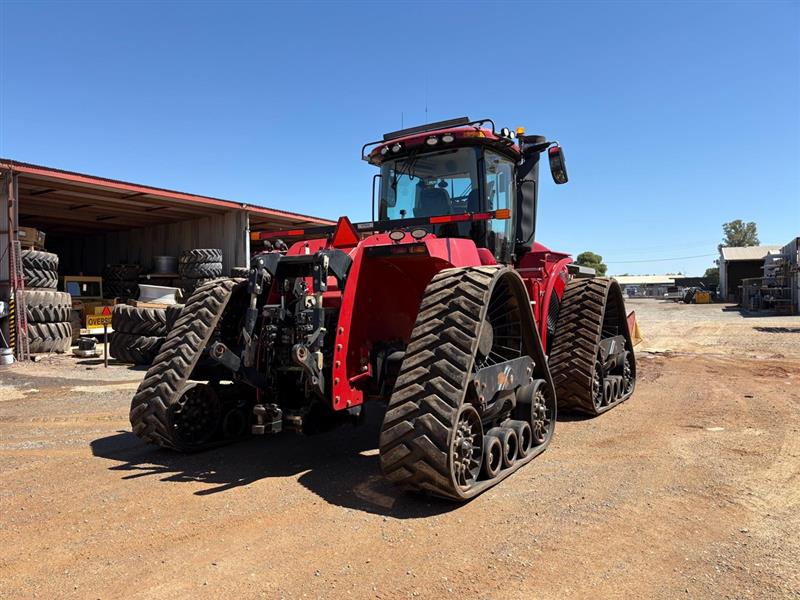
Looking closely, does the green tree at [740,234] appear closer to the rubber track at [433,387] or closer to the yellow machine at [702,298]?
the yellow machine at [702,298]

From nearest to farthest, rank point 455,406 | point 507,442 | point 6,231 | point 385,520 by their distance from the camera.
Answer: point 385,520 < point 455,406 < point 507,442 < point 6,231

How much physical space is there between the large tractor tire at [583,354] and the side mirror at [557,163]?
1.51 meters

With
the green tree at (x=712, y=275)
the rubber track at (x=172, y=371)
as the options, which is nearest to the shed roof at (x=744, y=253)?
the green tree at (x=712, y=275)

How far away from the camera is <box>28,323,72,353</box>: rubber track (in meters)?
13.4

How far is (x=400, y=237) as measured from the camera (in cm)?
470

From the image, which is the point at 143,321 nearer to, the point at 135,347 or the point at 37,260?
the point at 135,347

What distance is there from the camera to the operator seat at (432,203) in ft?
20.6

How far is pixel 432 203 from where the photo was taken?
6.32 meters

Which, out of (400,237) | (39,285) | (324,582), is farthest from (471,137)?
(39,285)

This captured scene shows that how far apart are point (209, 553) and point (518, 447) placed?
2644 millimetres

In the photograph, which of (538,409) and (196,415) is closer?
(196,415)

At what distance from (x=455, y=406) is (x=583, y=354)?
351 centimetres

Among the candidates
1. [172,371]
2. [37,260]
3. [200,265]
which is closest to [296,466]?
[172,371]

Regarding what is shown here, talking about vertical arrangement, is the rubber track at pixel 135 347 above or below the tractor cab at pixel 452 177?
below
